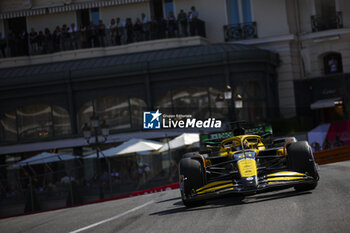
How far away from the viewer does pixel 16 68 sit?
118 feet

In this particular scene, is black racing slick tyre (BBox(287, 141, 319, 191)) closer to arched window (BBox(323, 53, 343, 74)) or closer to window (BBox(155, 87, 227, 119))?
window (BBox(155, 87, 227, 119))

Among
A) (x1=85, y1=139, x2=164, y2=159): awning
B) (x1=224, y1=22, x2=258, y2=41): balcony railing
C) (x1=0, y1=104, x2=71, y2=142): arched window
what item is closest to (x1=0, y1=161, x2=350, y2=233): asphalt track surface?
(x1=85, y1=139, x2=164, y2=159): awning

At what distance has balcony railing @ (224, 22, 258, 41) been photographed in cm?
3581

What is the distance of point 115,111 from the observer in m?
33.4

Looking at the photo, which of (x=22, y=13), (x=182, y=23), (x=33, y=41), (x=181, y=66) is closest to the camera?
(x=181, y=66)

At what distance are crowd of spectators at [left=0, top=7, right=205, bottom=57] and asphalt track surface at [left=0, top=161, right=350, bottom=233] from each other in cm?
2297

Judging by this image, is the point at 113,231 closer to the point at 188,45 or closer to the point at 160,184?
the point at 160,184

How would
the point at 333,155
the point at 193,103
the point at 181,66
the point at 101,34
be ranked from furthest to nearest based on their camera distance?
the point at 101,34
the point at 181,66
the point at 193,103
the point at 333,155

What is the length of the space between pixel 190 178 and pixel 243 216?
8.36 feet

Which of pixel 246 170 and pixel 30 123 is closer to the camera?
pixel 246 170

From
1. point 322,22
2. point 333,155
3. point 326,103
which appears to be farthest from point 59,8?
point 333,155

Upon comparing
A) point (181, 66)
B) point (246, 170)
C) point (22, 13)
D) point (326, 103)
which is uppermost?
point (22, 13)

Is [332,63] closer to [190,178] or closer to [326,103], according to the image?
[326,103]

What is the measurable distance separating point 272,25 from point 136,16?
327 inches
